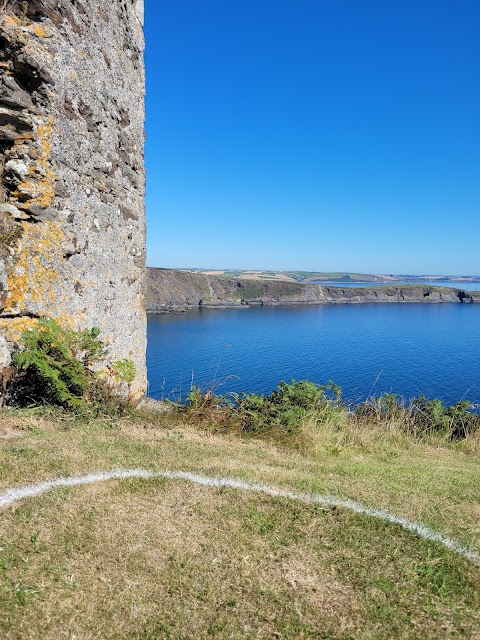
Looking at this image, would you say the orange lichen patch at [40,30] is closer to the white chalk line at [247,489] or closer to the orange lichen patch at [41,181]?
the orange lichen patch at [41,181]

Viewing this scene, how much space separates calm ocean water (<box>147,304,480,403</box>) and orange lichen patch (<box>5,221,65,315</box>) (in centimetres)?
1229

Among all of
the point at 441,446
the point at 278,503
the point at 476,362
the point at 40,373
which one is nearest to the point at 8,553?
the point at 278,503

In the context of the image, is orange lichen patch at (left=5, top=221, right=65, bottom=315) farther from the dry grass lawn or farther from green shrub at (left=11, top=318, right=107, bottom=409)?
the dry grass lawn

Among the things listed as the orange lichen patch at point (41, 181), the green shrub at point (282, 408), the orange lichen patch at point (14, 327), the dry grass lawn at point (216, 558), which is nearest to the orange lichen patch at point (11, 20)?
the orange lichen patch at point (41, 181)

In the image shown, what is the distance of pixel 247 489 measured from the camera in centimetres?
385

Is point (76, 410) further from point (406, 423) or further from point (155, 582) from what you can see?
point (406, 423)

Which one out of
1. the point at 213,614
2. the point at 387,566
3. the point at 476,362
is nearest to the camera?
the point at 213,614

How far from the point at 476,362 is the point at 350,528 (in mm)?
43873

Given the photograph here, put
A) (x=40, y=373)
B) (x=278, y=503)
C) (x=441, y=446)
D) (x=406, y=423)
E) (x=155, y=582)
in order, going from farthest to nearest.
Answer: (x=406, y=423)
(x=441, y=446)
(x=40, y=373)
(x=278, y=503)
(x=155, y=582)

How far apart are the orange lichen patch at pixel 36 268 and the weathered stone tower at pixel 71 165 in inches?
0.4

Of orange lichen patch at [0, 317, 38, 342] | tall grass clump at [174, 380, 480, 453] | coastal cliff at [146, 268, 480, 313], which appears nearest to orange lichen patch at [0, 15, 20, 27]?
orange lichen patch at [0, 317, 38, 342]

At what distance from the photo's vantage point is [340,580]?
272 centimetres

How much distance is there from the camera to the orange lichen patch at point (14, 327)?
4934 mm

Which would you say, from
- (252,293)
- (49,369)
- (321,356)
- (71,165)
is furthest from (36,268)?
(252,293)
